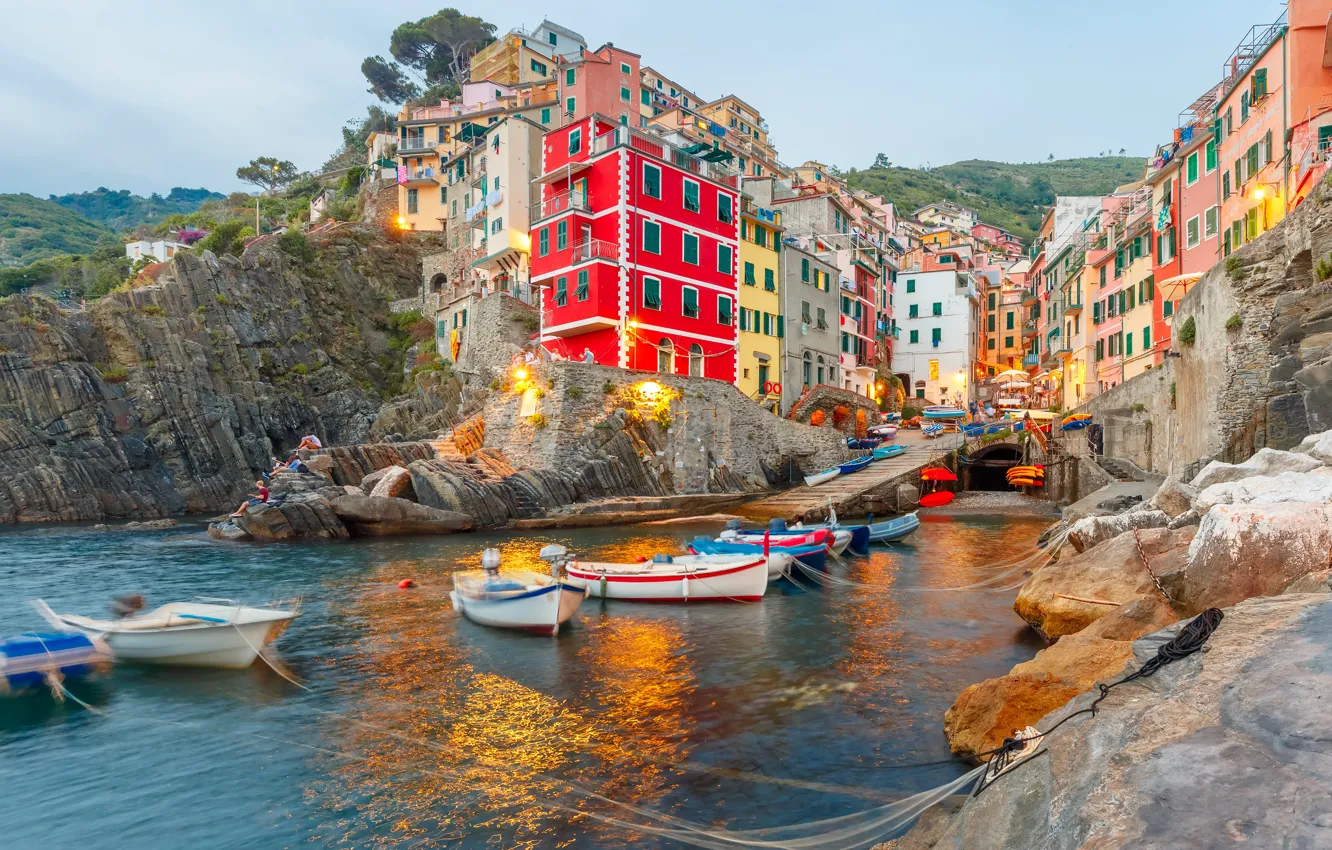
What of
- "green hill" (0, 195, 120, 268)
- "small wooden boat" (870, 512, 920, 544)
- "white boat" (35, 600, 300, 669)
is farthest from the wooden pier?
"green hill" (0, 195, 120, 268)

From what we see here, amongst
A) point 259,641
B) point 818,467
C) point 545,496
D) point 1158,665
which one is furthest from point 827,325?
point 1158,665

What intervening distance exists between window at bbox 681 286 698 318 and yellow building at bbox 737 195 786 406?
5070mm

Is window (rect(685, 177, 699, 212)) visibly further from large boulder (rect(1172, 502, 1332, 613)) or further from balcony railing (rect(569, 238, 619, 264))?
large boulder (rect(1172, 502, 1332, 613))

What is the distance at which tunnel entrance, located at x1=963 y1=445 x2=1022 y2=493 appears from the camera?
156 feet

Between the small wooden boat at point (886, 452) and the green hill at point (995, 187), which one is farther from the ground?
the green hill at point (995, 187)

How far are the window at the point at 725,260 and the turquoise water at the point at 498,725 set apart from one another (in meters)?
31.2

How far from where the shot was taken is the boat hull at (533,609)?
16.7m

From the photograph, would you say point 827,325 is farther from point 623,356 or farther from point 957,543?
point 957,543

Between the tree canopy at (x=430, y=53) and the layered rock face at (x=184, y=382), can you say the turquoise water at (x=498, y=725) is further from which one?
the tree canopy at (x=430, y=53)

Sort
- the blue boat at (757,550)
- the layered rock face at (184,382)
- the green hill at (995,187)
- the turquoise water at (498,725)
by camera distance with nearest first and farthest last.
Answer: the turquoise water at (498,725)
the blue boat at (757,550)
the layered rock face at (184,382)
the green hill at (995,187)

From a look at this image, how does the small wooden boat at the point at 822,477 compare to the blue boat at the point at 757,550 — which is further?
the small wooden boat at the point at 822,477

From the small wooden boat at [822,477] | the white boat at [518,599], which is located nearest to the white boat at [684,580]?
the white boat at [518,599]

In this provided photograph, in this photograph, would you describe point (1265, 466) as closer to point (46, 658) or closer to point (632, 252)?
point (46, 658)

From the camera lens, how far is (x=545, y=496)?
123 ft
